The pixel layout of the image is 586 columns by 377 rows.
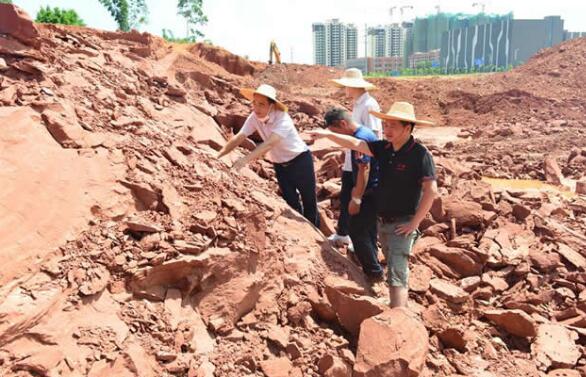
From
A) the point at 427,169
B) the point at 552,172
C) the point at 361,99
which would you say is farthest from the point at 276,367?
the point at 552,172

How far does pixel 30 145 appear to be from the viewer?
3.06 metres

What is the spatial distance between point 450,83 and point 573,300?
1906 cm

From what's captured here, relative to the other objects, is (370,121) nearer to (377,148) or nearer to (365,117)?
(365,117)

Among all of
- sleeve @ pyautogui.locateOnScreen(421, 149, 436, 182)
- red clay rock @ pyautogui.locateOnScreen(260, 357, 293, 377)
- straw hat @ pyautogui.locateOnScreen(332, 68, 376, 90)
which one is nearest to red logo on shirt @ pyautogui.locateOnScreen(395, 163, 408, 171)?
sleeve @ pyautogui.locateOnScreen(421, 149, 436, 182)

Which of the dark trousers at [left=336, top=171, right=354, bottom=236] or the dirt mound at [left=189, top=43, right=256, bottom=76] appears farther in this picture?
the dirt mound at [left=189, top=43, right=256, bottom=76]

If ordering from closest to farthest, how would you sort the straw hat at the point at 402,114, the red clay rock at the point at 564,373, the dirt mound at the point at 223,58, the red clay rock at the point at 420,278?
the straw hat at the point at 402,114 → the red clay rock at the point at 564,373 → the red clay rock at the point at 420,278 → the dirt mound at the point at 223,58

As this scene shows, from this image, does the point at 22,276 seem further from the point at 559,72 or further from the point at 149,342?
the point at 559,72

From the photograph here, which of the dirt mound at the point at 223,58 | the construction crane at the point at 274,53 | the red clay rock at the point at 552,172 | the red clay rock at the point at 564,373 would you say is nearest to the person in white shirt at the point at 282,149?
the red clay rock at the point at 564,373

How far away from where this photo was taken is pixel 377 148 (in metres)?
3.33

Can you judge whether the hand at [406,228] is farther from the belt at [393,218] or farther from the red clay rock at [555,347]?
the red clay rock at [555,347]

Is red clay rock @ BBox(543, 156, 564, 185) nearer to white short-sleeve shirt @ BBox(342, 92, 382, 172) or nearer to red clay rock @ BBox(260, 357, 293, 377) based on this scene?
white short-sleeve shirt @ BBox(342, 92, 382, 172)

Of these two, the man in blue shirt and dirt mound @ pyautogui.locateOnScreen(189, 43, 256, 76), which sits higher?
dirt mound @ pyautogui.locateOnScreen(189, 43, 256, 76)

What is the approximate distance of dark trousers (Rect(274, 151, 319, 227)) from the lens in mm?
4215

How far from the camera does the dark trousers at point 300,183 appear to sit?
166 inches
